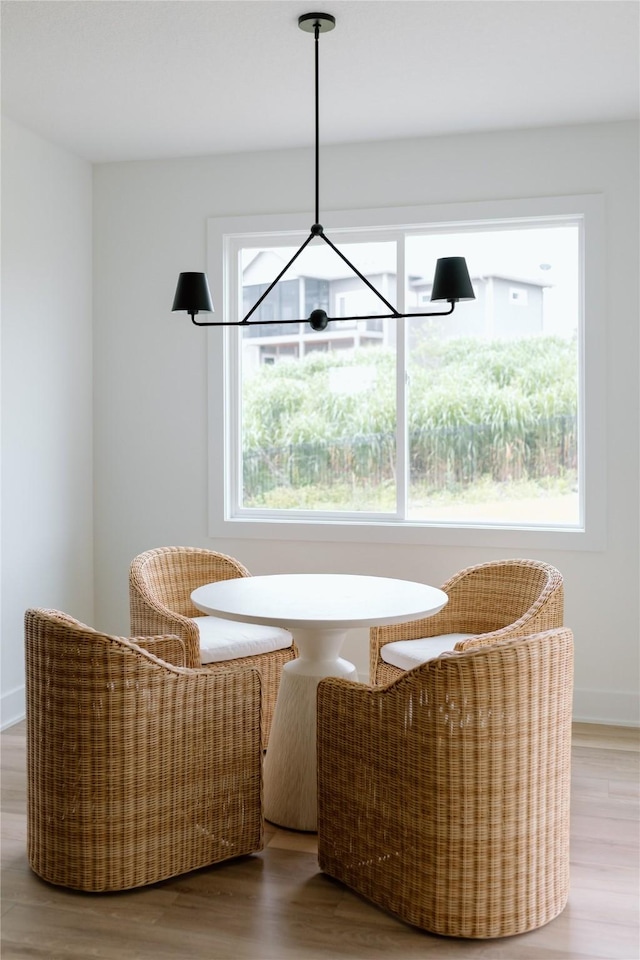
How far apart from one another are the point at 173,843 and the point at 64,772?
0.37m

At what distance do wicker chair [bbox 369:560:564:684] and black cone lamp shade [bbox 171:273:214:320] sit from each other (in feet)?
4.43

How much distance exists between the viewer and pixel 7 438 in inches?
152

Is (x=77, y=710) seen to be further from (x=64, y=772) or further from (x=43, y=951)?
(x=43, y=951)

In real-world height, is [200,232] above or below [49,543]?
above

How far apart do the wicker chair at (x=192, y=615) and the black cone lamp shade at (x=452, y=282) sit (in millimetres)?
1313

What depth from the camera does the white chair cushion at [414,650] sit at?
310cm

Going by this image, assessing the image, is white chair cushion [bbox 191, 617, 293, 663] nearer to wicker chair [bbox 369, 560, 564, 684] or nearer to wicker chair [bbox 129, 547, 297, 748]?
wicker chair [bbox 129, 547, 297, 748]

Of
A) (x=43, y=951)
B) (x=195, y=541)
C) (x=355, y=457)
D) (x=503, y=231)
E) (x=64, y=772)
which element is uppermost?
(x=503, y=231)

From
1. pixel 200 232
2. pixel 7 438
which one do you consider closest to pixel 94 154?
pixel 200 232

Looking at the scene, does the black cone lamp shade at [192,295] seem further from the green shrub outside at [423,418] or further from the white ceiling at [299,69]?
→ the green shrub outside at [423,418]

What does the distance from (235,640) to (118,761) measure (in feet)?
3.22

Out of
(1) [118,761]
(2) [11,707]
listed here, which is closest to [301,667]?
(1) [118,761]

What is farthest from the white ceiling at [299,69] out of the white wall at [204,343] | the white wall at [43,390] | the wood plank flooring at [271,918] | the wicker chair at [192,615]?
the wood plank flooring at [271,918]

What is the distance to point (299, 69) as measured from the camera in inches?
130
